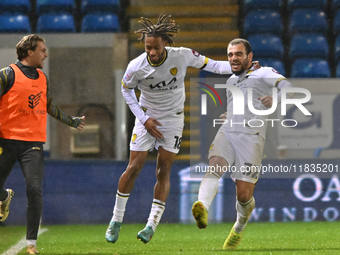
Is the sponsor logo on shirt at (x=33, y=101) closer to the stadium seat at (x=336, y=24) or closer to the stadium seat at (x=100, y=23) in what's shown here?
the stadium seat at (x=100, y=23)

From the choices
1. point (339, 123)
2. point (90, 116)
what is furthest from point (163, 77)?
point (339, 123)

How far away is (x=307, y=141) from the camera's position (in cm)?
718

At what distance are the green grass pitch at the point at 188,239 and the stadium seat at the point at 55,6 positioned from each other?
2.91 m

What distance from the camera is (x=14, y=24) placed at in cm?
740

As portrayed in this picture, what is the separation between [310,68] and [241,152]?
344cm

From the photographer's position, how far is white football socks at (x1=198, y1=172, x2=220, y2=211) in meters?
4.18

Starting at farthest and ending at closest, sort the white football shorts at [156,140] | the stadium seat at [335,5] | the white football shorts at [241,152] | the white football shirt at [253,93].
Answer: the stadium seat at [335,5], the white football shorts at [156,140], the white football shirt at [253,93], the white football shorts at [241,152]

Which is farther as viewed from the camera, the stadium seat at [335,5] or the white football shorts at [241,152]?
the stadium seat at [335,5]

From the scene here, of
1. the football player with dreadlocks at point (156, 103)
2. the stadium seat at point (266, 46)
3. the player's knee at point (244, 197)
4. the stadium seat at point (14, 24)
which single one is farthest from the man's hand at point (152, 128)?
the stadium seat at point (14, 24)

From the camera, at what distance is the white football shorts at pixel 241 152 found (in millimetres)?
4484

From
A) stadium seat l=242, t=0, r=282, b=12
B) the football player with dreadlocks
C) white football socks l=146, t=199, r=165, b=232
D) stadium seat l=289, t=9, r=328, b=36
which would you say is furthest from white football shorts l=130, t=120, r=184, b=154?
stadium seat l=289, t=9, r=328, b=36

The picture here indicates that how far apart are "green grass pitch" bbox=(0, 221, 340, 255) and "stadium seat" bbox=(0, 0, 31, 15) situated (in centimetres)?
289

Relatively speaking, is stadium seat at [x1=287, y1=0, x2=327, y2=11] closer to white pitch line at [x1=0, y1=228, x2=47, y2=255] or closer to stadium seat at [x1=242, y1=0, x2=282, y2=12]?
stadium seat at [x1=242, y1=0, x2=282, y2=12]

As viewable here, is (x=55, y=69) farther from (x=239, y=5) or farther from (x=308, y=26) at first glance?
(x=308, y=26)
